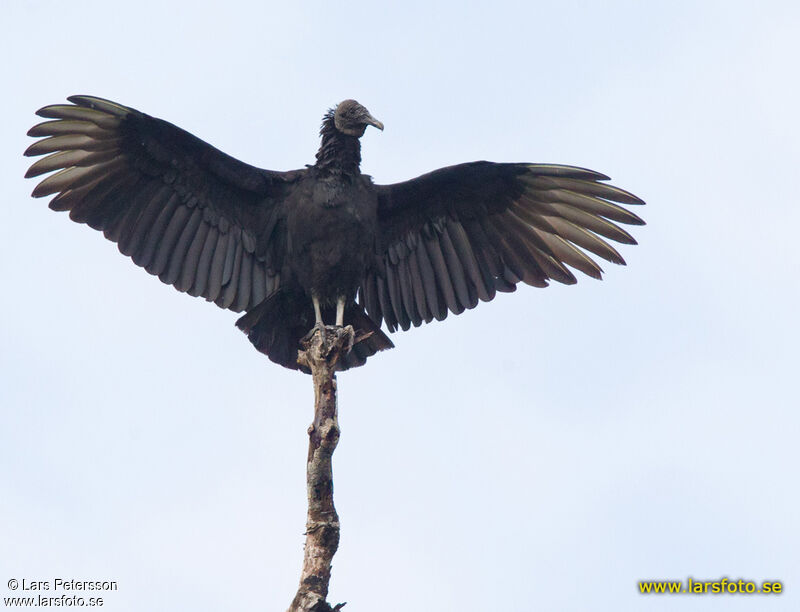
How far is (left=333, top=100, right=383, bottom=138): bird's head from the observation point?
7.30 meters

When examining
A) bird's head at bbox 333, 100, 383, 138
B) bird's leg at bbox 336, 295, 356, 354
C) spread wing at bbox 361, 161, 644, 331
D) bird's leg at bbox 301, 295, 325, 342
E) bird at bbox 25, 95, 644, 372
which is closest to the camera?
bird's leg at bbox 336, 295, 356, 354

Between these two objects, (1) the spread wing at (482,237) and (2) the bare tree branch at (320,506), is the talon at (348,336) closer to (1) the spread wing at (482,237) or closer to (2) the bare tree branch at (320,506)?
(2) the bare tree branch at (320,506)

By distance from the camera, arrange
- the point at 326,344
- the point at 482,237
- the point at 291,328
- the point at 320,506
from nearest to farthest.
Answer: the point at 320,506 < the point at 326,344 < the point at 291,328 < the point at 482,237

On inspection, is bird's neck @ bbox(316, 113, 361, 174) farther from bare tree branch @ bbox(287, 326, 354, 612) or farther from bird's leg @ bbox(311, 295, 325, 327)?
bare tree branch @ bbox(287, 326, 354, 612)

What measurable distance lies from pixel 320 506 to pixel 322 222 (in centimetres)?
193

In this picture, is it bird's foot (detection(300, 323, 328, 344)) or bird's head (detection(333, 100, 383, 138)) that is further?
bird's head (detection(333, 100, 383, 138))

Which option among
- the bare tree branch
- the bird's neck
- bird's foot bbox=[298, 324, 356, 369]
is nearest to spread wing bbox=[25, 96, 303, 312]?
the bird's neck

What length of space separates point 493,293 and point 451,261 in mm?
344

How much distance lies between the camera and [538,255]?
301 inches

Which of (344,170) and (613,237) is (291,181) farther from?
(613,237)

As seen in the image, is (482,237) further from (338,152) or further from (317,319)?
(317,319)

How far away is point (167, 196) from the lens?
733 centimetres

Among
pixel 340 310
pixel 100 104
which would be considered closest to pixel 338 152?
pixel 340 310

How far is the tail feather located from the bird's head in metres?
1.06
